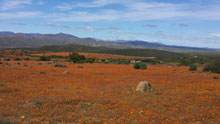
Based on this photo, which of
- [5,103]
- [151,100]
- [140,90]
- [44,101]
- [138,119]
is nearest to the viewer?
[138,119]

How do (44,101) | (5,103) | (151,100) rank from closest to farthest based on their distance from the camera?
(5,103) < (44,101) < (151,100)

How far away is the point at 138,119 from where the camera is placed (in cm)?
805

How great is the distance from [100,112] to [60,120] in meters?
1.91

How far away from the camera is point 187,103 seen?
11016 mm

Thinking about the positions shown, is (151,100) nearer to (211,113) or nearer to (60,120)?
(211,113)

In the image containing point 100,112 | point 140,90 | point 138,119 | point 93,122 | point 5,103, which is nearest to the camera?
point 93,122

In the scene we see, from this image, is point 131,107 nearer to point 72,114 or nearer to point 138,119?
point 138,119

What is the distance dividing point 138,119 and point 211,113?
141 inches

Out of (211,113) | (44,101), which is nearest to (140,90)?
(211,113)

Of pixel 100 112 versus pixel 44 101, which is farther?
pixel 44 101

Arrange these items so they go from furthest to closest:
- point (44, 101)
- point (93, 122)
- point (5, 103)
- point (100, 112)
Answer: point (44, 101)
point (5, 103)
point (100, 112)
point (93, 122)

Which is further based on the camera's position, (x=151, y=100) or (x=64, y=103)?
(x=151, y=100)

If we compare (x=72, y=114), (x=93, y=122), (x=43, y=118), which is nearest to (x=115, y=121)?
(x=93, y=122)

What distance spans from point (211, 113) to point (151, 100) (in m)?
3.23
